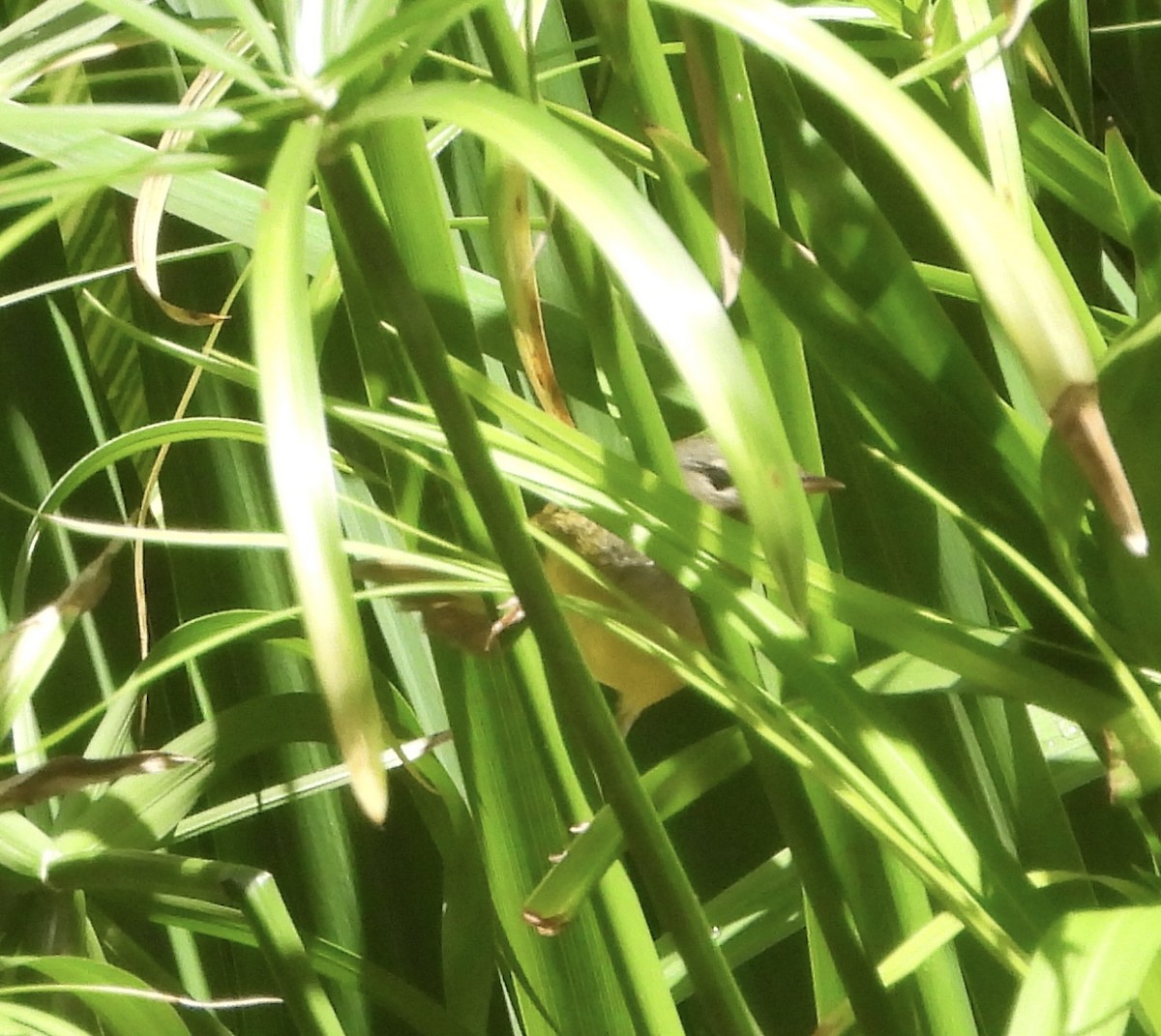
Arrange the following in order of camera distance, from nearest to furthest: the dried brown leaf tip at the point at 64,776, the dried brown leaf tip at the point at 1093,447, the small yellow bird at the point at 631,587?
the dried brown leaf tip at the point at 1093,447 < the dried brown leaf tip at the point at 64,776 < the small yellow bird at the point at 631,587

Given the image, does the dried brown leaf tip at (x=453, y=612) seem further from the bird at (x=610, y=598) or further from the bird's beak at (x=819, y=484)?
the bird's beak at (x=819, y=484)

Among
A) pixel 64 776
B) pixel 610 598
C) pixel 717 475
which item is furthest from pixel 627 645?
pixel 717 475

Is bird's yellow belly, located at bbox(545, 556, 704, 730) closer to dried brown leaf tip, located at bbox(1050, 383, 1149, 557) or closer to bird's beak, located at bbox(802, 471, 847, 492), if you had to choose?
bird's beak, located at bbox(802, 471, 847, 492)

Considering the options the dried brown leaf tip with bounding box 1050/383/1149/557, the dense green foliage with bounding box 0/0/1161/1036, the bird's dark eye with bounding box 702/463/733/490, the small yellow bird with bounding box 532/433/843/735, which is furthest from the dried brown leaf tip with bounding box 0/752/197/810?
the bird's dark eye with bounding box 702/463/733/490

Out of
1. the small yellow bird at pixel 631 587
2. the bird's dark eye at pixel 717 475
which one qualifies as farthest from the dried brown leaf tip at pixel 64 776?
the bird's dark eye at pixel 717 475

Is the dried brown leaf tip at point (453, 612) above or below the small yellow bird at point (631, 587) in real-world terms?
above

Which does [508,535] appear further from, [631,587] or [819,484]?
[631,587]

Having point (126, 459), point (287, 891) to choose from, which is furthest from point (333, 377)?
point (287, 891)

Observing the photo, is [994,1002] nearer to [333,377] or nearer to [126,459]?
[333,377]
